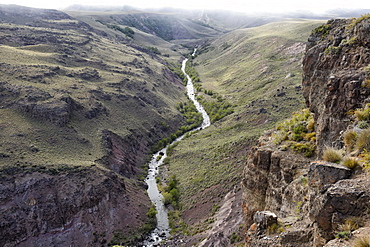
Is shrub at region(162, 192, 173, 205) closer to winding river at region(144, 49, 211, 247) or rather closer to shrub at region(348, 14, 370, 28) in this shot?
winding river at region(144, 49, 211, 247)

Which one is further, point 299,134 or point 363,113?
point 299,134

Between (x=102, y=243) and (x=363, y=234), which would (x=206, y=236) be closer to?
(x=102, y=243)

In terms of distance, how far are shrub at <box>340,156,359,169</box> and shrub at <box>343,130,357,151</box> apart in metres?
1.27

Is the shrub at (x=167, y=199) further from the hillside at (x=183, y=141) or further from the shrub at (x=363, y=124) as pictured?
the shrub at (x=363, y=124)

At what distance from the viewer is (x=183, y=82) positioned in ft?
508

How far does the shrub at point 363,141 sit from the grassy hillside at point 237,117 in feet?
138

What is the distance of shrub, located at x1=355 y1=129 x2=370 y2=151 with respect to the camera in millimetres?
13352

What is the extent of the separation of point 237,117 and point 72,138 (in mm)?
48996

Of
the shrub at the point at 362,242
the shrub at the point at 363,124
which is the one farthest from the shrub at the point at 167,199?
the shrub at the point at 362,242

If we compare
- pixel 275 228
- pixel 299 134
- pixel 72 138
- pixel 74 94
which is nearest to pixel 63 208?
pixel 72 138

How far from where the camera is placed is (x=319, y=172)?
1352 centimetres

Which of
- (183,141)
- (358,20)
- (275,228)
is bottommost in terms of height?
(183,141)

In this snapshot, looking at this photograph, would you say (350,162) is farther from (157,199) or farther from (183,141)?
(183,141)

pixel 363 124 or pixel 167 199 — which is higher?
pixel 363 124
